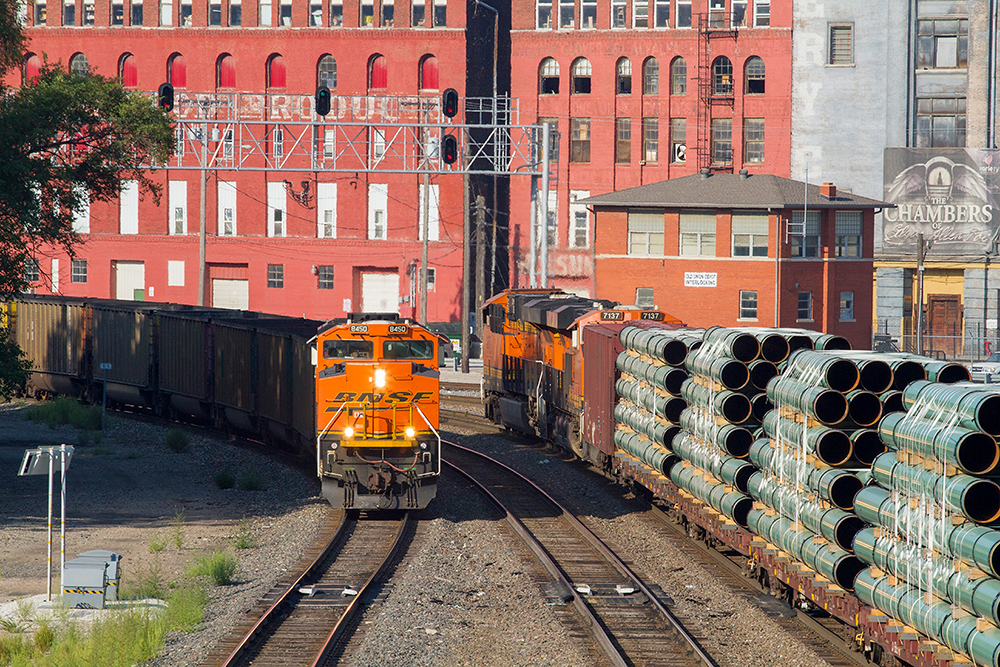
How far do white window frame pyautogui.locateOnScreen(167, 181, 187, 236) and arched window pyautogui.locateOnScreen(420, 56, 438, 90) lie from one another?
54.7 feet

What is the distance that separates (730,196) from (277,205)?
29.8 metres

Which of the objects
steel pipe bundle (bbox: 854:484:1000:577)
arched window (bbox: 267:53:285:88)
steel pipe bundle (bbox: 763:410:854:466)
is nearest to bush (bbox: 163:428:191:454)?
steel pipe bundle (bbox: 763:410:854:466)

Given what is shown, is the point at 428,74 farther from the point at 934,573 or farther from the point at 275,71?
the point at 934,573

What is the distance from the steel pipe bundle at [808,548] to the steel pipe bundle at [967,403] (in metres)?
2.59

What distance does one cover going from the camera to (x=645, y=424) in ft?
78.1

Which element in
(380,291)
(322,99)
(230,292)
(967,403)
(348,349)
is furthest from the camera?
Result: (230,292)

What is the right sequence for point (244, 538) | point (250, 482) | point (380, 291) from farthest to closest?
point (380, 291) → point (250, 482) → point (244, 538)

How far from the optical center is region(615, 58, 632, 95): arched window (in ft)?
238

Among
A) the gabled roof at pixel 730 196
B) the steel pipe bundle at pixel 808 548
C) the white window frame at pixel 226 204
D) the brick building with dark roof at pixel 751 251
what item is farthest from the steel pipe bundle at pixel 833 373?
the white window frame at pixel 226 204

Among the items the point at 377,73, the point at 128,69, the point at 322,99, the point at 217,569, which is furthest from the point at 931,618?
the point at 128,69

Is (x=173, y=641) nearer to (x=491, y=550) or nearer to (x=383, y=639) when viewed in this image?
(x=383, y=639)

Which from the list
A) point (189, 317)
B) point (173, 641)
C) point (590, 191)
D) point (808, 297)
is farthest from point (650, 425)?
point (590, 191)

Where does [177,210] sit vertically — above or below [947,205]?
below

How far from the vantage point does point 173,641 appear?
50.3 ft
